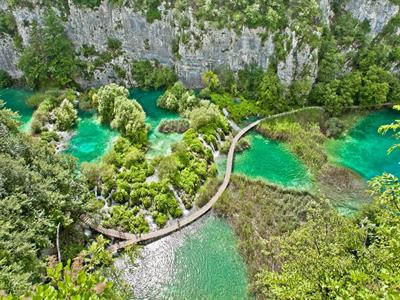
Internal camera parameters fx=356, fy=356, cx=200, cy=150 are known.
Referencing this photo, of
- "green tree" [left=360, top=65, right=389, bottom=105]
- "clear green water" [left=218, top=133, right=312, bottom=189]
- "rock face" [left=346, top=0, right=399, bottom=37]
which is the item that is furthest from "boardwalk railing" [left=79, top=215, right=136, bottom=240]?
"rock face" [left=346, top=0, right=399, bottom=37]

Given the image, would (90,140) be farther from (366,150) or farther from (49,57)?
→ (366,150)

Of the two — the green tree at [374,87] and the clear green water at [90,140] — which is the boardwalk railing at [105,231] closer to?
the clear green water at [90,140]

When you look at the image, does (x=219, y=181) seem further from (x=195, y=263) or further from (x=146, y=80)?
(x=146, y=80)

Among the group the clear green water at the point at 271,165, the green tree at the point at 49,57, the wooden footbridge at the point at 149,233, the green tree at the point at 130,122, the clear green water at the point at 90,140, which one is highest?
the green tree at the point at 49,57

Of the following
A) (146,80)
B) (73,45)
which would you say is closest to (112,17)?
(73,45)

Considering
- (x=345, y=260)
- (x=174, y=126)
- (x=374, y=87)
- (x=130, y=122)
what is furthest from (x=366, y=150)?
(x=345, y=260)

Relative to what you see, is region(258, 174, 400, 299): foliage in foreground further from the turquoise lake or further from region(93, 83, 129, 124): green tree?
region(93, 83, 129, 124): green tree

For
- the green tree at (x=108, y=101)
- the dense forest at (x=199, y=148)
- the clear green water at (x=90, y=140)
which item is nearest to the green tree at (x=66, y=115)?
the dense forest at (x=199, y=148)
